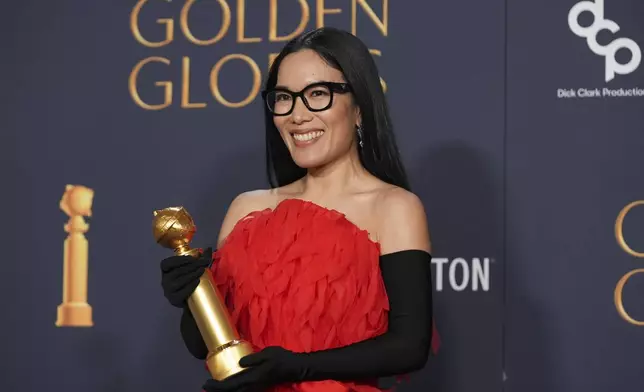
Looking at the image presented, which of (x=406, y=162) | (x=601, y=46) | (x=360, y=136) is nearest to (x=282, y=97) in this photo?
(x=360, y=136)

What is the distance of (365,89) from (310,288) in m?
0.38

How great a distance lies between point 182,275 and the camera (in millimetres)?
1621

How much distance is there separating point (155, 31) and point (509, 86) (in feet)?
3.34

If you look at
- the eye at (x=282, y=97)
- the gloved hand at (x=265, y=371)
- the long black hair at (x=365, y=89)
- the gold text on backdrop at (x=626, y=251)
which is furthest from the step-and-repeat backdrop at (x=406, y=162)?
the gloved hand at (x=265, y=371)

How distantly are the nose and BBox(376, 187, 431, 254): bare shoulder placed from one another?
0.65 ft

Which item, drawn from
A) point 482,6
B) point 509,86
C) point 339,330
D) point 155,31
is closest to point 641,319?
point 509,86

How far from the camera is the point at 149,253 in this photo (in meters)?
2.78

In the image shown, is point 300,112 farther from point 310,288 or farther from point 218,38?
point 218,38

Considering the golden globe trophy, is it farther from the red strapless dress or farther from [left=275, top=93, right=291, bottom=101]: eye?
[left=275, top=93, right=291, bottom=101]: eye

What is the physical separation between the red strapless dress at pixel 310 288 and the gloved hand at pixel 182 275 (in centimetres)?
11

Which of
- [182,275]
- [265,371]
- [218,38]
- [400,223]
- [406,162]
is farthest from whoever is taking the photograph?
[218,38]

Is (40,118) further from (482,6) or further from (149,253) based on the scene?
(482,6)

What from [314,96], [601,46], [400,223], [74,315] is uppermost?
[601,46]

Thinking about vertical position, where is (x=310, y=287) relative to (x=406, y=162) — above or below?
below
